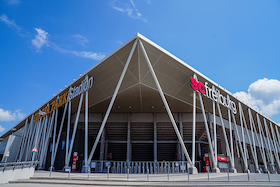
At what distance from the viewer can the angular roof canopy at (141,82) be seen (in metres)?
20.9

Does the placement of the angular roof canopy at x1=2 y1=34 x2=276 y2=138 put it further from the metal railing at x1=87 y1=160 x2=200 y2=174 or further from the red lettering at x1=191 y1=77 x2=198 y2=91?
the metal railing at x1=87 y1=160 x2=200 y2=174

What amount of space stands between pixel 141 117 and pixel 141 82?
12.9 m

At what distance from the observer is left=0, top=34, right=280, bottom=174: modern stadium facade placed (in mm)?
21200

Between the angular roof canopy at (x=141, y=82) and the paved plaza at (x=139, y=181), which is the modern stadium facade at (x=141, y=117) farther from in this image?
the paved plaza at (x=139, y=181)

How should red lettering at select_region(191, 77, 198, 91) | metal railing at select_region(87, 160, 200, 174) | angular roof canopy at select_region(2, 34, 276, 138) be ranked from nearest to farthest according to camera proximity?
angular roof canopy at select_region(2, 34, 276, 138), red lettering at select_region(191, 77, 198, 91), metal railing at select_region(87, 160, 200, 174)

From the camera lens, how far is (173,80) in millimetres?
25344

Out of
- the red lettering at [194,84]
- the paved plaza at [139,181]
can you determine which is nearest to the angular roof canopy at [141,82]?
the red lettering at [194,84]

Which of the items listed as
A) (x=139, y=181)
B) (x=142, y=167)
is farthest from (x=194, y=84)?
(x=142, y=167)

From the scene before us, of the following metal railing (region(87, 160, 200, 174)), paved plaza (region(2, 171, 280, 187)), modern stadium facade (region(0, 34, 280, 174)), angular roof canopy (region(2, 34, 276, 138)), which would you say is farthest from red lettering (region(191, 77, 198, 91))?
paved plaza (region(2, 171, 280, 187))

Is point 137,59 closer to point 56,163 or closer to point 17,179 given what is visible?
point 17,179

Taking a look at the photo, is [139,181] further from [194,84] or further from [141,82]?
[141,82]

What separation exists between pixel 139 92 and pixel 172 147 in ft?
61.6

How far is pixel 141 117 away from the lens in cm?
3728

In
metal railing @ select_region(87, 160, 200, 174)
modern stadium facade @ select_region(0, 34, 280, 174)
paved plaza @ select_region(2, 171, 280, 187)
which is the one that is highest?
modern stadium facade @ select_region(0, 34, 280, 174)
